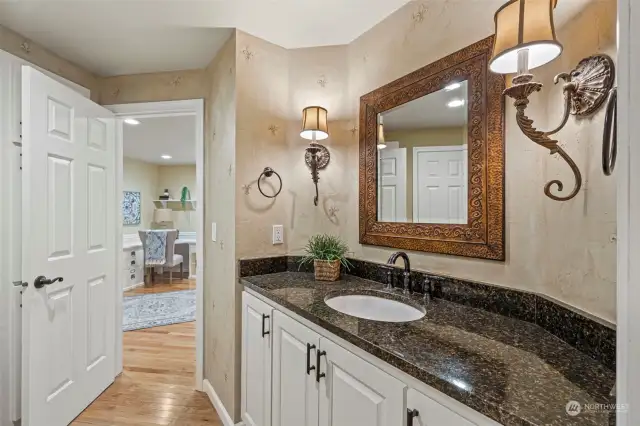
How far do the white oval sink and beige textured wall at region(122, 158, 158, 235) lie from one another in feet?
17.2

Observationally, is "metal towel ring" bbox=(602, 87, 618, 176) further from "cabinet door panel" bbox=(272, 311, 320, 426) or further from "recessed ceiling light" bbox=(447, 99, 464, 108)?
"cabinet door panel" bbox=(272, 311, 320, 426)

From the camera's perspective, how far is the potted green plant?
1689mm

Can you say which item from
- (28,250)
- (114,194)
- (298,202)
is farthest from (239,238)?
(114,194)

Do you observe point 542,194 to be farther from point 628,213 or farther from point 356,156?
point 356,156

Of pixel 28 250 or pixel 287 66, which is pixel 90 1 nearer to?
pixel 287 66

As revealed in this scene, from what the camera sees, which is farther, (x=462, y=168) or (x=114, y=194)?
(x=114, y=194)

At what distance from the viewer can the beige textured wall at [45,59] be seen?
1740mm

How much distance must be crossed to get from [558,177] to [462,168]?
1.25 feet

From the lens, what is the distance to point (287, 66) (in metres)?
1.93

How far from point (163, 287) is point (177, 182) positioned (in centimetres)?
226

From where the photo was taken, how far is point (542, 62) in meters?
0.91

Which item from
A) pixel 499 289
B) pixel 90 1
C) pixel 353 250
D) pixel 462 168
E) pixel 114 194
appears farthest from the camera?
pixel 114 194

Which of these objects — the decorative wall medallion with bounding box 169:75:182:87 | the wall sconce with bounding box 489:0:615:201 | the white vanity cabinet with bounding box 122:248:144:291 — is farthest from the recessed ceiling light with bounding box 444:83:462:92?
the white vanity cabinet with bounding box 122:248:144:291

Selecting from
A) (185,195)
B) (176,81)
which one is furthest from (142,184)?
(176,81)
